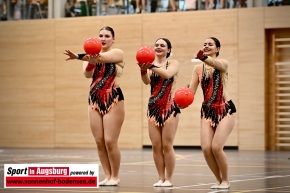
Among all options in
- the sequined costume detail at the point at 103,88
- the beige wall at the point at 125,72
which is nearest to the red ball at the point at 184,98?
the sequined costume detail at the point at 103,88

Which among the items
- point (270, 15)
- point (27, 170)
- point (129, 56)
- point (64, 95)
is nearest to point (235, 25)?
point (270, 15)

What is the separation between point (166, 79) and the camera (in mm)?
9758

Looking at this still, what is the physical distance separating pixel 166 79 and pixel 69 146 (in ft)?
41.4

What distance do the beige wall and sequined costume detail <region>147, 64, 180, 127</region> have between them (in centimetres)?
1065

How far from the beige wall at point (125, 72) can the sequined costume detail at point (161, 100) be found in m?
10.6

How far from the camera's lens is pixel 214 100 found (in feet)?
30.9

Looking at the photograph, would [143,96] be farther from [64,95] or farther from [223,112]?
[223,112]

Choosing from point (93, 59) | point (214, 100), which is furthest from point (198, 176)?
point (93, 59)

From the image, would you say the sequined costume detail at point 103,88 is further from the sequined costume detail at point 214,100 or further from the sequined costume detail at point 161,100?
the sequined costume detail at point 214,100

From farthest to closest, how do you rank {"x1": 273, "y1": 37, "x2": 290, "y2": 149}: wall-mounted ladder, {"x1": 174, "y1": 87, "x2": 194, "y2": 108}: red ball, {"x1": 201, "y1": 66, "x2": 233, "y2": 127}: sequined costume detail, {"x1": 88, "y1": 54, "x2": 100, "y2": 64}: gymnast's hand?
{"x1": 273, "y1": 37, "x2": 290, "y2": 149}: wall-mounted ladder < {"x1": 201, "y1": 66, "x2": 233, "y2": 127}: sequined costume detail < {"x1": 88, "y1": 54, "x2": 100, "y2": 64}: gymnast's hand < {"x1": 174, "y1": 87, "x2": 194, "y2": 108}: red ball

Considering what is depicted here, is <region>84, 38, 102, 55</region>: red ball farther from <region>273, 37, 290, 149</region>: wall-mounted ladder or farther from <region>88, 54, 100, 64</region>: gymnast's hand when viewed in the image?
<region>273, 37, 290, 149</region>: wall-mounted ladder

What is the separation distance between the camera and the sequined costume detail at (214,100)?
9.30 metres

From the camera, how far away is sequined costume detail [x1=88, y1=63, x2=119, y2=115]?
9703mm

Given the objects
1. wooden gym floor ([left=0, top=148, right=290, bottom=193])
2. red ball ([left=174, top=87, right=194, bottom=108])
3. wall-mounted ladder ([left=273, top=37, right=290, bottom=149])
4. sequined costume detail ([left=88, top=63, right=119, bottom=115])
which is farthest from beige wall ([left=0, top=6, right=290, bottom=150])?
red ball ([left=174, top=87, right=194, bottom=108])
